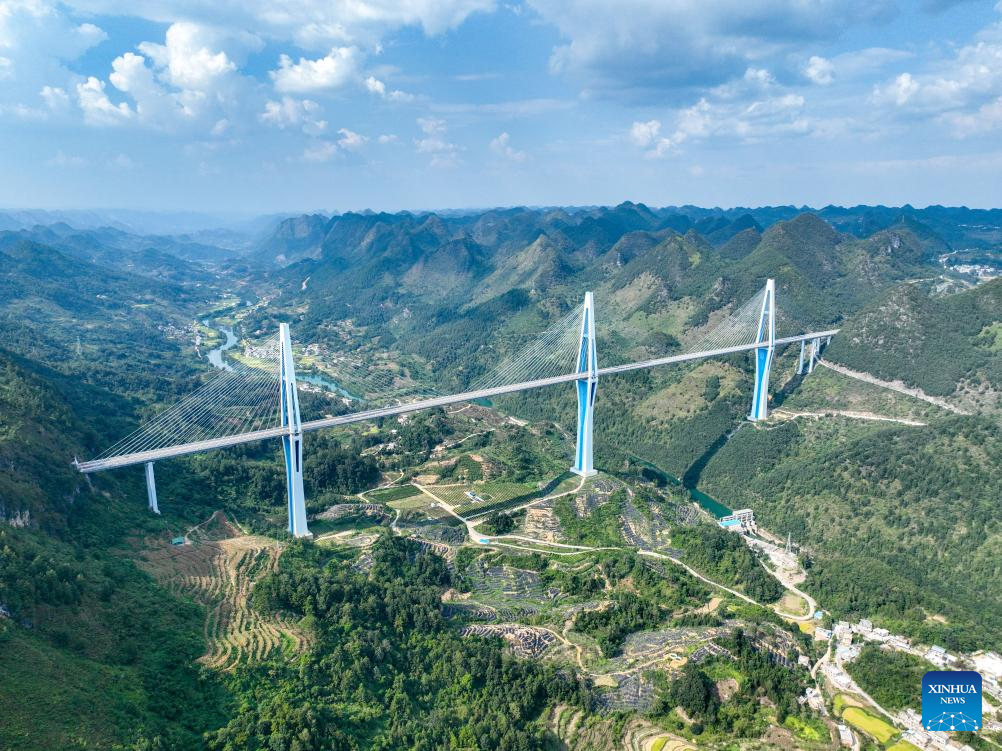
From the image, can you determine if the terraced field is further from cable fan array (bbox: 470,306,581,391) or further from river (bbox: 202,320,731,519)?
river (bbox: 202,320,731,519)

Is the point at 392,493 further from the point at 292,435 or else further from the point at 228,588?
the point at 228,588

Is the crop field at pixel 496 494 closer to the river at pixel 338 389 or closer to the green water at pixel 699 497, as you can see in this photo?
the green water at pixel 699 497

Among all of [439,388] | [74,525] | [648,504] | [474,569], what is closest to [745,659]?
[474,569]

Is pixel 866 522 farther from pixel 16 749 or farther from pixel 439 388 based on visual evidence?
pixel 439 388

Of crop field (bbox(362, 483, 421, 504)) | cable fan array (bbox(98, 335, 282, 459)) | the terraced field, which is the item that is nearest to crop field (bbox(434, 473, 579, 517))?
crop field (bbox(362, 483, 421, 504))

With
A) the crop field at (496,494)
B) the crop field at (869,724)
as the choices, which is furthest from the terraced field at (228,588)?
the crop field at (869,724)
